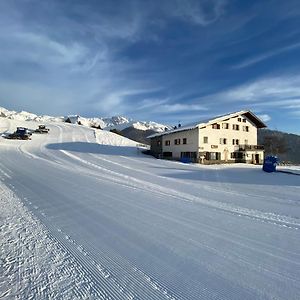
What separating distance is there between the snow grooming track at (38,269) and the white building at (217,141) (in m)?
31.8

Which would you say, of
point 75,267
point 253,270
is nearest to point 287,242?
point 253,270

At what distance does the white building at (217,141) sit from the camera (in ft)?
125

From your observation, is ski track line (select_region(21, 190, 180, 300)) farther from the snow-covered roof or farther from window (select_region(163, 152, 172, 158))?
window (select_region(163, 152, 172, 158))

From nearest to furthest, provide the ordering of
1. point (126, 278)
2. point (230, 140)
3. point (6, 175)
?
point (126, 278) < point (6, 175) < point (230, 140)

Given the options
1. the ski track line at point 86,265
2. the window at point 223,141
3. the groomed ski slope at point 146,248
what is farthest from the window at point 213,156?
the ski track line at point 86,265

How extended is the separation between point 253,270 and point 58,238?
3.92 m

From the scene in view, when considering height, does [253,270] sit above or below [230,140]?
below

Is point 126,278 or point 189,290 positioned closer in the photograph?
point 189,290

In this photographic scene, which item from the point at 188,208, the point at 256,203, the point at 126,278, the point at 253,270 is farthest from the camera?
the point at 256,203

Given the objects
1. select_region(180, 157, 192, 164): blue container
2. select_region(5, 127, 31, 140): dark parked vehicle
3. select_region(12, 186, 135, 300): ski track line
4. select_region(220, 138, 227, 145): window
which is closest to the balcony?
select_region(220, 138, 227, 145): window

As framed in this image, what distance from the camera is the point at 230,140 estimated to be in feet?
135

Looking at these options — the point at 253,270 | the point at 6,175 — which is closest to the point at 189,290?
the point at 253,270

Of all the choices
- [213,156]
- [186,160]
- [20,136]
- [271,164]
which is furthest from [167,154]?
[20,136]

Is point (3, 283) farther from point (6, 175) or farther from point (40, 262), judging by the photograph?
point (6, 175)
